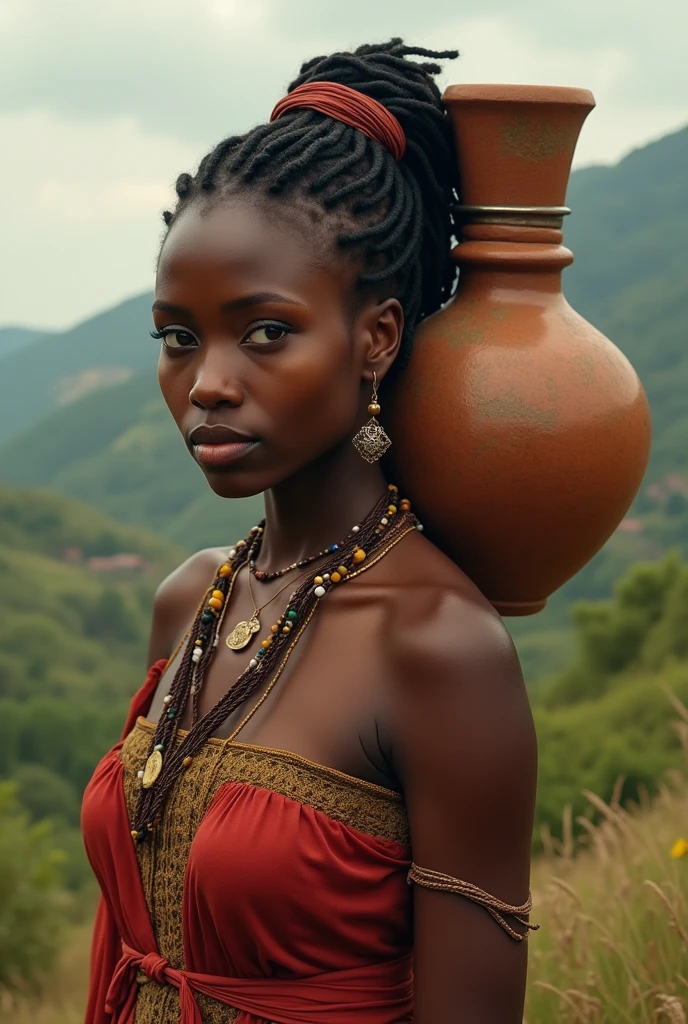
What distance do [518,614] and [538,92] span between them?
1.01 meters

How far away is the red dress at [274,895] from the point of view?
7.93ft

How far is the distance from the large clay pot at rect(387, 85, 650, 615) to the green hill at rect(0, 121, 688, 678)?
A: 161ft

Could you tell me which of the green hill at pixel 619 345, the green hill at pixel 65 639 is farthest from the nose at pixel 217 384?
the green hill at pixel 619 345

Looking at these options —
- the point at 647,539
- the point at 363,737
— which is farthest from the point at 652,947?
the point at 647,539

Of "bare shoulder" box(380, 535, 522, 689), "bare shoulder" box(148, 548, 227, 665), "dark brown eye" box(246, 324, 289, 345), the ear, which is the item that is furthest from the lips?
"bare shoulder" box(148, 548, 227, 665)

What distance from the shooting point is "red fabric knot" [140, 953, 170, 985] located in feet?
8.75

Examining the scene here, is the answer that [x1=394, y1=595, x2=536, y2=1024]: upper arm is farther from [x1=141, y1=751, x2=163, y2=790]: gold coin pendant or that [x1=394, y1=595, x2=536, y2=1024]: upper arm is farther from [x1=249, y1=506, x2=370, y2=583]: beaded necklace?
[x1=141, y1=751, x2=163, y2=790]: gold coin pendant

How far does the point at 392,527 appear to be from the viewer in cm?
266

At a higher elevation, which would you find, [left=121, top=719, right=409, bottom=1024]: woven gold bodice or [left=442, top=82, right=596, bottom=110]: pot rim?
[left=442, top=82, right=596, bottom=110]: pot rim

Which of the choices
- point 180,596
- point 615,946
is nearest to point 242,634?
point 180,596

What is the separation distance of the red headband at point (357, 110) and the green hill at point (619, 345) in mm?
49110

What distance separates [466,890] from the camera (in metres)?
2.39

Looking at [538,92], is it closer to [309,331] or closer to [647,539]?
[309,331]

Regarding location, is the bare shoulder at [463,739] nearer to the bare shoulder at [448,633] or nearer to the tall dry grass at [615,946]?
the bare shoulder at [448,633]
